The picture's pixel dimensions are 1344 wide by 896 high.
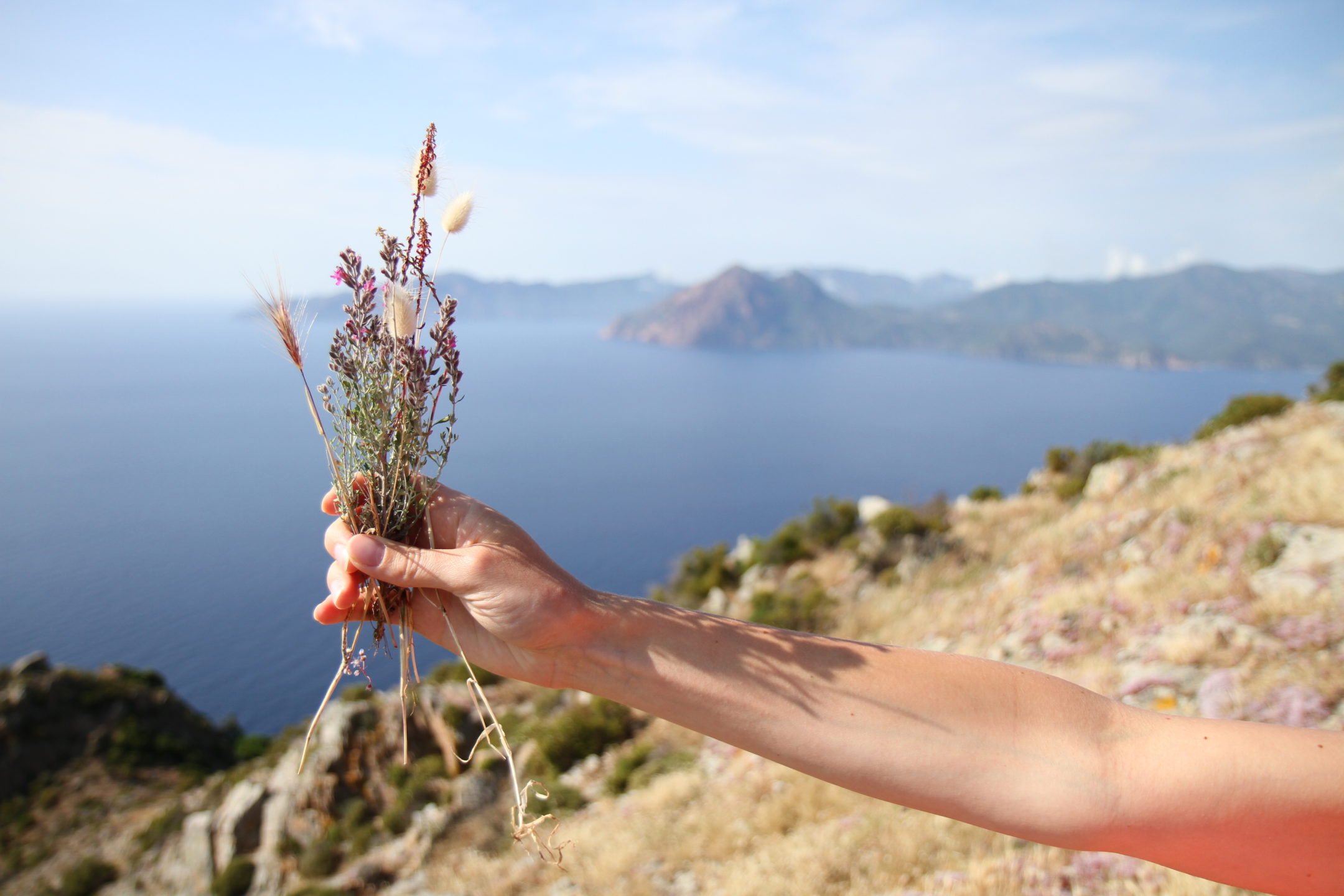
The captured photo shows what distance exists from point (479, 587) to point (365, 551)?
32cm

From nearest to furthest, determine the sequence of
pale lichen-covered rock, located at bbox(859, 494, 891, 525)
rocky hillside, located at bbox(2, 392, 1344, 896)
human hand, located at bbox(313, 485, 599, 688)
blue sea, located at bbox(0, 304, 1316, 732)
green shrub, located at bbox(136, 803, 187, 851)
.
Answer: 1. human hand, located at bbox(313, 485, 599, 688)
2. rocky hillside, located at bbox(2, 392, 1344, 896)
3. green shrub, located at bbox(136, 803, 187, 851)
4. pale lichen-covered rock, located at bbox(859, 494, 891, 525)
5. blue sea, located at bbox(0, 304, 1316, 732)

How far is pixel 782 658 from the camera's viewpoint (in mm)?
1608

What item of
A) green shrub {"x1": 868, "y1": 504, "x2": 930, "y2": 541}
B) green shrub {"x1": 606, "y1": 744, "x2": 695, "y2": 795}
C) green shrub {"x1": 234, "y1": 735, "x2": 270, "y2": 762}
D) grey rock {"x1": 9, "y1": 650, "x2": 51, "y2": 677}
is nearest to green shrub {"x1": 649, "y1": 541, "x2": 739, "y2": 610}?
green shrub {"x1": 868, "y1": 504, "x2": 930, "y2": 541}

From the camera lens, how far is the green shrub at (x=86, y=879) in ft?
47.3

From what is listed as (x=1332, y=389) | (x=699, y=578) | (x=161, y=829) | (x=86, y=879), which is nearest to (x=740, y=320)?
(x=699, y=578)

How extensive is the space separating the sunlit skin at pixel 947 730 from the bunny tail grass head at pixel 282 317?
20.1 inches

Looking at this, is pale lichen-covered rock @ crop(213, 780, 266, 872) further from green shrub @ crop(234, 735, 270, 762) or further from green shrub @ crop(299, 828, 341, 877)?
green shrub @ crop(234, 735, 270, 762)

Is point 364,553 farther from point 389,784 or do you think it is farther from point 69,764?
point 69,764

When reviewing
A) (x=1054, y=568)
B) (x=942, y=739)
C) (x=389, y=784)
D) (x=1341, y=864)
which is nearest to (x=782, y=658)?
(x=942, y=739)

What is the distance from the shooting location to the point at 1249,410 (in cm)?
1537

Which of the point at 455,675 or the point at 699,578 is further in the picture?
the point at 699,578

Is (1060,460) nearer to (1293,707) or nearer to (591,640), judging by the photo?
(1293,707)

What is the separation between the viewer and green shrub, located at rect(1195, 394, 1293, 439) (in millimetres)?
15156

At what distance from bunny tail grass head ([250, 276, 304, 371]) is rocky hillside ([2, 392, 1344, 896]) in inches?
91.5
